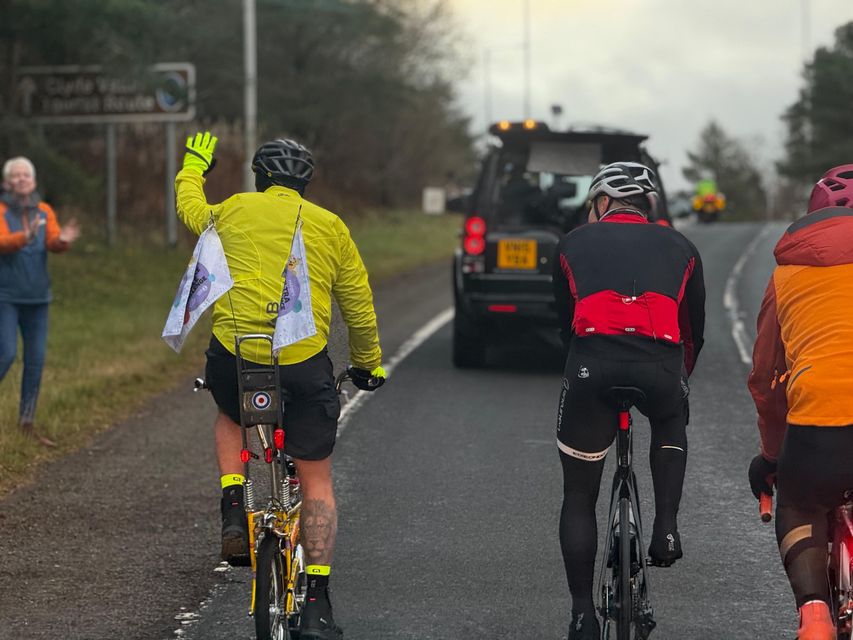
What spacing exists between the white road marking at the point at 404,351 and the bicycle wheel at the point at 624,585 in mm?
4728

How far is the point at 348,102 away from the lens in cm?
4200

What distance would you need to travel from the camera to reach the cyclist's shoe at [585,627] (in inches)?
203

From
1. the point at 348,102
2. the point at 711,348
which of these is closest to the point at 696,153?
the point at 348,102

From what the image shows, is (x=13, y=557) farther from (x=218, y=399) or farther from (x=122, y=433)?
(x=122, y=433)

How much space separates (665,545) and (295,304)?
1.48 m

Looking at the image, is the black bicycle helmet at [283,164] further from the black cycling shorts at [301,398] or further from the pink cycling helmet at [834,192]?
the pink cycling helmet at [834,192]

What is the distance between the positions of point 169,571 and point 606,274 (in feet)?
9.15

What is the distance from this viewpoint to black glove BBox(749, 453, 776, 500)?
483cm

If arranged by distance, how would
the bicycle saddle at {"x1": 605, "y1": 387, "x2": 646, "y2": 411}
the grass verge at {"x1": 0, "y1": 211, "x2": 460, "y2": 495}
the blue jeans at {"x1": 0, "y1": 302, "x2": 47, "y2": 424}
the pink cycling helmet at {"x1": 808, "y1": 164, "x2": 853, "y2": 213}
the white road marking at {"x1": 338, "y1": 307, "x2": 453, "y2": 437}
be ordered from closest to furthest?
1. the pink cycling helmet at {"x1": 808, "y1": 164, "x2": 853, "y2": 213}
2. the bicycle saddle at {"x1": 605, "y1": 387, "x2": 646, "y2": 411}
3. the blue jeans at {"x1": 0, "y1": 302, "x2": 47, "y2": 424}
4. the grass verge at {"x1": 0, "y1": 211, "x2": 460, "y2": 495}
5. the white road marking at {"x1": 338, "y1": 307, "x2": 453, "y2": 437}

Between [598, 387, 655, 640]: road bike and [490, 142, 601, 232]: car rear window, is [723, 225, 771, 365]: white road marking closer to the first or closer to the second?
[490, 142, 601, 232]: car rear window

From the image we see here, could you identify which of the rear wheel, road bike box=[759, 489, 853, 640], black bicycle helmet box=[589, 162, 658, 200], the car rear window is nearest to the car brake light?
the car rear window

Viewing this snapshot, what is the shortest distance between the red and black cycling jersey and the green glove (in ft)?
4.56

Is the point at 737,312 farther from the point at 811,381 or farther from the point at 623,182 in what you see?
the point at 811,381

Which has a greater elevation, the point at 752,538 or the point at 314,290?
the point at 314,290
